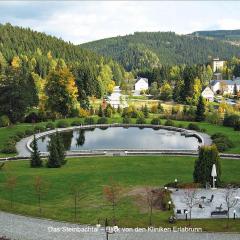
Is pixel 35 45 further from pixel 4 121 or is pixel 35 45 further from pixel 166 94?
pixel 4 121

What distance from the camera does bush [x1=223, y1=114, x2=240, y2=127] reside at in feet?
234

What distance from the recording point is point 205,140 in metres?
59.5

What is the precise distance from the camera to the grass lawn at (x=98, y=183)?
27152 millimetres

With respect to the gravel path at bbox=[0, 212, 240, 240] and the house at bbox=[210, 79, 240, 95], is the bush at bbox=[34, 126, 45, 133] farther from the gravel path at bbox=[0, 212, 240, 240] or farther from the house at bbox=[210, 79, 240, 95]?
the house at bbox=[210, 79, 240, 95]

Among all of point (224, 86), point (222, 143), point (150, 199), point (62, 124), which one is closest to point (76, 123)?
point (62, 124)

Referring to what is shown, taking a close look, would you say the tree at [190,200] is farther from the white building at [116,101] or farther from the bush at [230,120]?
the white building at [116,101]

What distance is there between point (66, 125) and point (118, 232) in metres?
49.8

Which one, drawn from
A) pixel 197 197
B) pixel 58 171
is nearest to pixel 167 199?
pixel 197 197

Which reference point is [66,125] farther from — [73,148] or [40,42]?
[40,42]

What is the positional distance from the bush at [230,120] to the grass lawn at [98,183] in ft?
84.6

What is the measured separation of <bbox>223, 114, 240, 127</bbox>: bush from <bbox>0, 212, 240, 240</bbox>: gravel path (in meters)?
48.6

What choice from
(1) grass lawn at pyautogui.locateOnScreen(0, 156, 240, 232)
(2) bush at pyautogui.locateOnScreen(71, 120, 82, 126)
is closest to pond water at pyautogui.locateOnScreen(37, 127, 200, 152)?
(2) bush at pyautogui.locateOnScreen(71, 120, 82, 126)

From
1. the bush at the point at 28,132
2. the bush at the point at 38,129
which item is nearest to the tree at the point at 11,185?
the bush at the point at 28,132

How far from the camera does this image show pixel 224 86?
454ft
